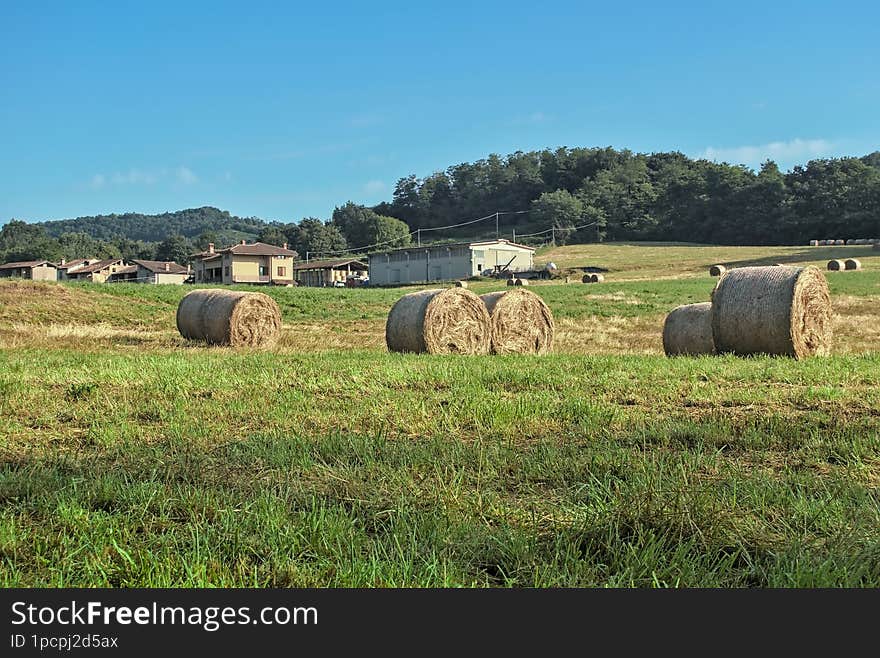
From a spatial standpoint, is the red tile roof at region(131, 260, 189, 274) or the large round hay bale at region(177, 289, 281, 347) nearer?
the large round hay bale at region(177, 289, 281, 347)

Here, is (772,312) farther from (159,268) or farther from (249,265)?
(159,268)

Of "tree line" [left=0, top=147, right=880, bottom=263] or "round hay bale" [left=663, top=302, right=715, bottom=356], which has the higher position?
"tree line" [left=0, top=147, right=880, bottom=263]

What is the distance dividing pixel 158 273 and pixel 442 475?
110 meters

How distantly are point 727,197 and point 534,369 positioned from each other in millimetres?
108230

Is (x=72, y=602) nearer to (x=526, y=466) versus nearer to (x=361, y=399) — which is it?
(x=526, y=466)

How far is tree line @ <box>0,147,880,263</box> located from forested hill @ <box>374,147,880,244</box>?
0.17 meters

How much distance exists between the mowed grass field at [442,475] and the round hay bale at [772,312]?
2.88 m

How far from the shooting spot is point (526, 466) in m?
4.73

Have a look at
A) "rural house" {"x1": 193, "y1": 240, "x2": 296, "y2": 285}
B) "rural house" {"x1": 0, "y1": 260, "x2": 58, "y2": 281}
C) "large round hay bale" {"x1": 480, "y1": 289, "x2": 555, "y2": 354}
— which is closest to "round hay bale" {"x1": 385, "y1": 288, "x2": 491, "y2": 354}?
"large round hay bale" {"x1": 480, "y1": 289, "x2": 555, "y2": 354}

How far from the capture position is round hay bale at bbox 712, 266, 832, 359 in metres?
13.2

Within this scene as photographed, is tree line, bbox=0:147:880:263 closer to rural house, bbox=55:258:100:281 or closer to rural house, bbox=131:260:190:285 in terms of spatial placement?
rural house, bbox=55:258:100:281

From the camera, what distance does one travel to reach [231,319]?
762 inches

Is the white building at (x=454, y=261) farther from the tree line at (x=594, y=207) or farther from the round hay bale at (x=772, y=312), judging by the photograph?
the round hay bale at (x=772, y=312)

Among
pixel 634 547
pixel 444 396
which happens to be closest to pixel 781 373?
pixel 444 396
